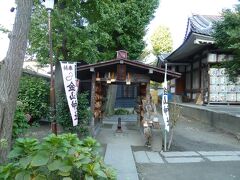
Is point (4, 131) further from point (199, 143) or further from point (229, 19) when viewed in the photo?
point (229, 19)

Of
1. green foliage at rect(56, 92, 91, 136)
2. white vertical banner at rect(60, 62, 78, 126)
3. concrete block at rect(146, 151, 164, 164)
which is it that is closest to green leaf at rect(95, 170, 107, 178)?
concrete block at rect(146, 151, 164, 164)

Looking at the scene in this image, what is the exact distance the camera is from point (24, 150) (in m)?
4.67

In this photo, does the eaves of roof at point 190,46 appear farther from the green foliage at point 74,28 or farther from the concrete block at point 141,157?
the concrete block at point 141,157

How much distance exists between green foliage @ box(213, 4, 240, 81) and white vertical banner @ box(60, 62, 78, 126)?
519 centimetres

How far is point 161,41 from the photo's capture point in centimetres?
4584

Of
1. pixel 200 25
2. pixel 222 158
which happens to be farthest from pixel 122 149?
pixel 200 25

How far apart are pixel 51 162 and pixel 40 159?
0.53 feet

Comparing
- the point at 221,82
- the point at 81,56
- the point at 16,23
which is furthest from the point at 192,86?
the point at 16,23

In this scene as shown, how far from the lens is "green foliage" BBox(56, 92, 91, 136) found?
11.2m

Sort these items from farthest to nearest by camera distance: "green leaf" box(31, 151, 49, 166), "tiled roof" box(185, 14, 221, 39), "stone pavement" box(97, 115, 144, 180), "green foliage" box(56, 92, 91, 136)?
"tiled roof" box(185, 14, 221, 39) → "green foliage" box(56, 92, 91, 136) → "stone pavement" box(97, 115, 144, 180) → "green leaf" box(31, 151, 49, 166)

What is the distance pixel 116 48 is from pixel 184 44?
4.16m

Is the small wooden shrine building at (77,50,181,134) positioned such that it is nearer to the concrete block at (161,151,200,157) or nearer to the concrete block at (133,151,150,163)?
the concrete block at (133,151,150,163)

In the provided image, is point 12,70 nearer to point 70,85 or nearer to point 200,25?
point 70,85

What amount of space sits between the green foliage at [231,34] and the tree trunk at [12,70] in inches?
287
